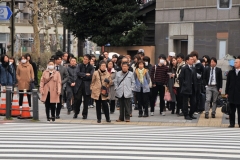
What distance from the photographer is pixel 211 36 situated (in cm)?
2817

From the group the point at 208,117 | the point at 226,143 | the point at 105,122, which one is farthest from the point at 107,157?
the point at 208,117

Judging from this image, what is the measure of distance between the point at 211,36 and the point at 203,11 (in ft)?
4.50

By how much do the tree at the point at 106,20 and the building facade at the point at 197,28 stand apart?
145cm

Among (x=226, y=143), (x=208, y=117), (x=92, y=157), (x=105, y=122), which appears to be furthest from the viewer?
(x=208, y=117)

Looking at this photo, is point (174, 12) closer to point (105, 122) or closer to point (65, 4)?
point (65, 4)

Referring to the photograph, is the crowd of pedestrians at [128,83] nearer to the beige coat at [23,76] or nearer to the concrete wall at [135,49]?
the beige coat at [23,76]

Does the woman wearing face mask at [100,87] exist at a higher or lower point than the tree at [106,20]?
lower

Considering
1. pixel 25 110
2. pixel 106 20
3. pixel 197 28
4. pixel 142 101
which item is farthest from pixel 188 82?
pixel 106 20

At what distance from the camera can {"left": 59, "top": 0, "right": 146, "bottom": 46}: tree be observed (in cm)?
3241

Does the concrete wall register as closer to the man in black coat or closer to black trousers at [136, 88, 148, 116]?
black trousers at [136, 88, 148, 116]

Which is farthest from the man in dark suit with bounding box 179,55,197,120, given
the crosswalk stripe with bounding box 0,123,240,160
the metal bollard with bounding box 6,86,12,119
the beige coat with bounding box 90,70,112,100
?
the metal bollard with bounding box 6,86,12,119

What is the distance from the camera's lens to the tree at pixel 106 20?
3241 centimetres

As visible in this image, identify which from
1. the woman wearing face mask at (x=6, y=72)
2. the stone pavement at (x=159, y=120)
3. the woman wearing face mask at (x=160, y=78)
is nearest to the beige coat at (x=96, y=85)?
the stone pavement at (x=159, y=120)

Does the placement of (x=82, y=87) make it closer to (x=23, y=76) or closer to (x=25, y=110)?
(x=25, y=110)
